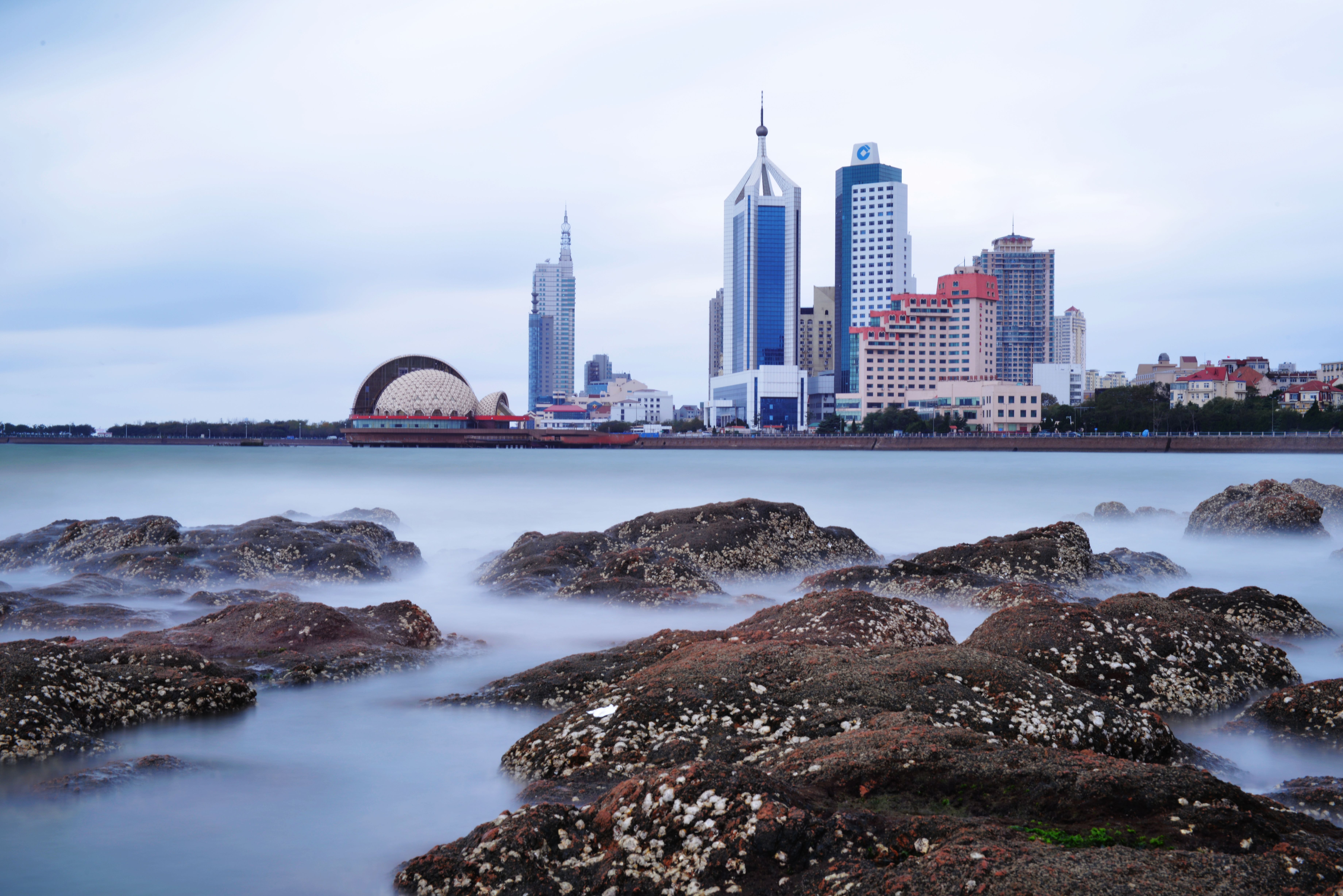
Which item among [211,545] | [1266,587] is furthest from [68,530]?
[1266,587]

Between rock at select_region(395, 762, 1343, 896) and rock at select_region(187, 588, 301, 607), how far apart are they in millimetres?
7557

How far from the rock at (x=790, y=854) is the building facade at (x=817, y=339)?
16195cm

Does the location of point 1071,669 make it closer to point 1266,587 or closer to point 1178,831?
point 1178,831

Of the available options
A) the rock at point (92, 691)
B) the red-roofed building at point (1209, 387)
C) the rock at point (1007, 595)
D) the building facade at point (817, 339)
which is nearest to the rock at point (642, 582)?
the rock at point (1007, 595)

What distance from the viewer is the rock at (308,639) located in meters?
7.02

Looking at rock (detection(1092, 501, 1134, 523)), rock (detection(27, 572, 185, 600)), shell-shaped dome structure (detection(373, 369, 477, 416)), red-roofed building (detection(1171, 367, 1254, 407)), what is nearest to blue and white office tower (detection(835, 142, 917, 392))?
red-roofed building (detection(1171, 367, 1254, 407))

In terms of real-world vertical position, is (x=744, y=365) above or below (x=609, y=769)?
above

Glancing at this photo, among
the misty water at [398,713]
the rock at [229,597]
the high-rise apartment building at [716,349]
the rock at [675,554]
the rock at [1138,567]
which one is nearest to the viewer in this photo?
the misty water at [398,713]

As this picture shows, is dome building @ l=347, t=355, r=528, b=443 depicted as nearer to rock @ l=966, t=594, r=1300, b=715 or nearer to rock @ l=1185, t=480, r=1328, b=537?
rock @ l=1185, t=480, r=1328, b=537

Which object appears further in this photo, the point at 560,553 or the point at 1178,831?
the point at 560,553

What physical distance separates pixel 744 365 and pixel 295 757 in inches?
5580

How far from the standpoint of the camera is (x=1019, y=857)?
2785mm

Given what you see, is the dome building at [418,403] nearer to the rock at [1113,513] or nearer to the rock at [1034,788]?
the rock at [1113,513]

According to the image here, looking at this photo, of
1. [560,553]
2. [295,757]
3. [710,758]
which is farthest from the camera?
[560,553]
